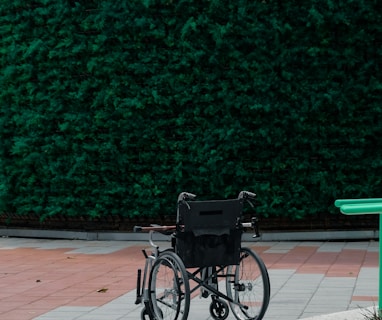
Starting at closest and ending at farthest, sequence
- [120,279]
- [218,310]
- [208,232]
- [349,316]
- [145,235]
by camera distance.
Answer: [349,316] → [208,232] → [218,310] → [120,279] → [145,235]

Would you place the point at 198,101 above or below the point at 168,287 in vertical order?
above

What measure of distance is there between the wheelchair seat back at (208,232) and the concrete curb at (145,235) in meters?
6.46

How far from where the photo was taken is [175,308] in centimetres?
745

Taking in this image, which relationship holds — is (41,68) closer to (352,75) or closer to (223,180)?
(223,180)

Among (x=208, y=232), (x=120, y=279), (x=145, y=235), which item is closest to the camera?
(x=208, y=232)

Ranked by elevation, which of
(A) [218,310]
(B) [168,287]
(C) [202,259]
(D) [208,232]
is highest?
(D) [208,232]

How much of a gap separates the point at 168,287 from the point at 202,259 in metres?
0.39

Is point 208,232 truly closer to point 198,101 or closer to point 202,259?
point 202,259

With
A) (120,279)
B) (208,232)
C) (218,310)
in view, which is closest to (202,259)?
(208,232)

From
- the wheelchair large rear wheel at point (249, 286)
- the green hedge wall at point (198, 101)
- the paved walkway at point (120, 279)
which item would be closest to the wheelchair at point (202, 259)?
the wheelchair large rear wheel at point (249, 286)

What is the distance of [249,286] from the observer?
25.5 ft

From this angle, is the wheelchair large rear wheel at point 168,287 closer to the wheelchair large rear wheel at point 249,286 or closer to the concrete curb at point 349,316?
the wheelchair large rear wheel at point 249,286

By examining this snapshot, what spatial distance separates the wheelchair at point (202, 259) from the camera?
7484 mm

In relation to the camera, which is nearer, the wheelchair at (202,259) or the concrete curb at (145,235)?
the wheelchair at (202,259)
